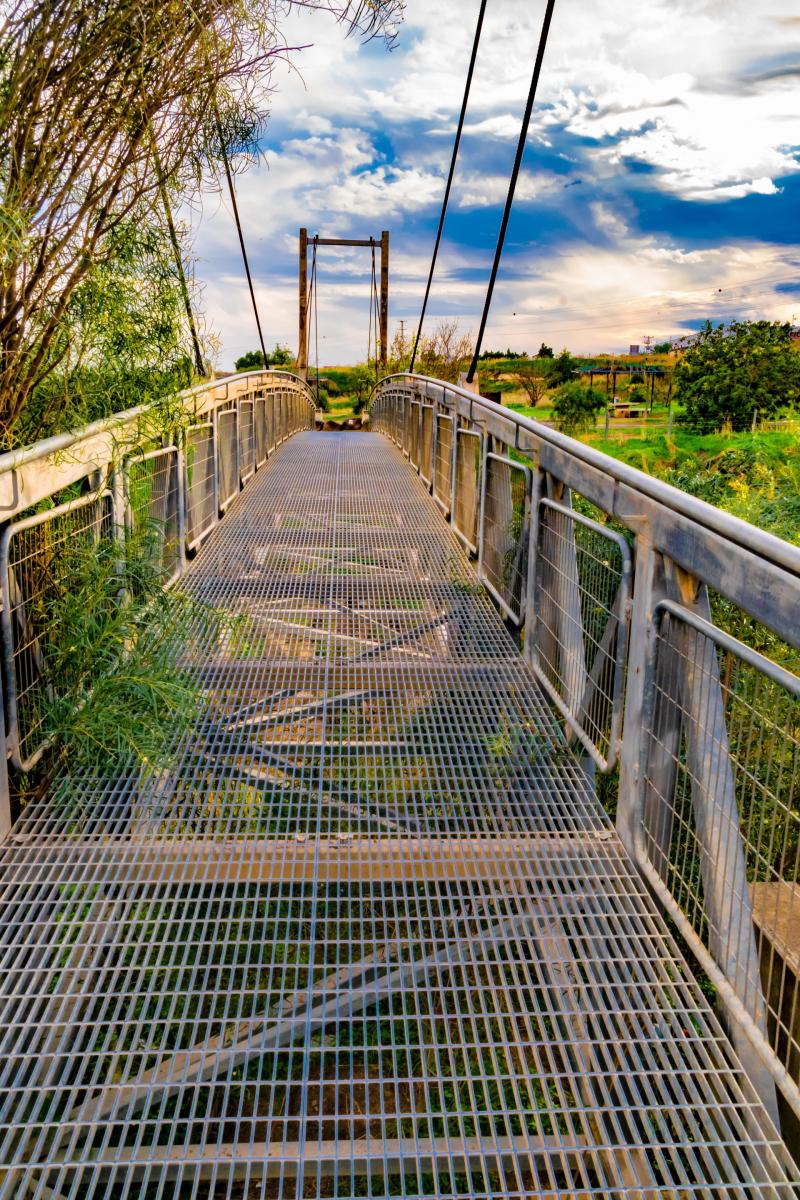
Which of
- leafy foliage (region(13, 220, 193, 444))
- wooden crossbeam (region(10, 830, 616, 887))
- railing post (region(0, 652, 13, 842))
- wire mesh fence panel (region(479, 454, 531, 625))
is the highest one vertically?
leafy foliage (region(13, 220, 193, 444))

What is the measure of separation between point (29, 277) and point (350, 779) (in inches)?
69.1

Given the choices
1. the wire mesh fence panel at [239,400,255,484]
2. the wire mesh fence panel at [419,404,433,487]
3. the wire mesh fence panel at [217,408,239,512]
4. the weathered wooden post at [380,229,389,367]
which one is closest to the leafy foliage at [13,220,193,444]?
the wire mesh fence panel at [217,408,239,512]

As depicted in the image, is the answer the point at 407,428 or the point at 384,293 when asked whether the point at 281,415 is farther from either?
the point at 384,293

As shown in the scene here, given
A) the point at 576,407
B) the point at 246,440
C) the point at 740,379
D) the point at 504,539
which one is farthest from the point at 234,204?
the point at 576,407

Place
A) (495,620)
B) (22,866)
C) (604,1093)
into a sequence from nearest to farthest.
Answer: (604,1093), (22,866), (495,620)

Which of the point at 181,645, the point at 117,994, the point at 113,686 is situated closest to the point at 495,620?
the point at 181,645

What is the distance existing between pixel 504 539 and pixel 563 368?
116 ft

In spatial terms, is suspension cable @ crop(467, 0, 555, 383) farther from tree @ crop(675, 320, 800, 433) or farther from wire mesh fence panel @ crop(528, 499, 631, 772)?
tree @ crop(675, 320, 800, 433)

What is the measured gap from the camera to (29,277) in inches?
113

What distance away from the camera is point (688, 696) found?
2189 mm

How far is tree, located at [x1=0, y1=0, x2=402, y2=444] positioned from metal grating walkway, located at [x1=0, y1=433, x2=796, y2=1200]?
131 centimetres

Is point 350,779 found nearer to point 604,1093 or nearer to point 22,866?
point 22,866

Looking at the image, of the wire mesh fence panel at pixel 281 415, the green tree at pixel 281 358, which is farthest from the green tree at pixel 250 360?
the wire mesh fence panel at pixel 281 415

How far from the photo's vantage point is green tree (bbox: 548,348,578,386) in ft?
124
